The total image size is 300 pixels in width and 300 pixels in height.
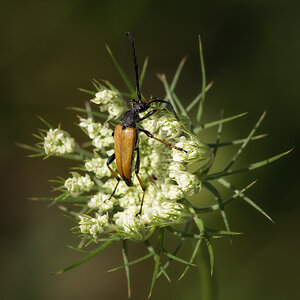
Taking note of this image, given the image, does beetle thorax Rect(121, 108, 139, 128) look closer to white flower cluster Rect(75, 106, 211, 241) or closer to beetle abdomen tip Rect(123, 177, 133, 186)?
white flower cluster Rect(75, 106, 211, 241)

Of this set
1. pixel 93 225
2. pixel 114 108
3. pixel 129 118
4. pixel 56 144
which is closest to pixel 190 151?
pixel 129 118

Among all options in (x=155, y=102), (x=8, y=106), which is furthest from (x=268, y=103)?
(x=8, y=106)

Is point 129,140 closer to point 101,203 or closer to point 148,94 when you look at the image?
point 101,203

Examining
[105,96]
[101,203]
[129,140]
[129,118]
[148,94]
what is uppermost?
[148,94]

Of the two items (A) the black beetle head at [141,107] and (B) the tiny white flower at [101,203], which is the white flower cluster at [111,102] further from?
(B) the tiny white flower at [101,203]

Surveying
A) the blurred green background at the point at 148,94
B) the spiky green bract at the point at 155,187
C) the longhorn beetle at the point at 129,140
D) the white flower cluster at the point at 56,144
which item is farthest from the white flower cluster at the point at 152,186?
the blurred green background at the point at 148,94

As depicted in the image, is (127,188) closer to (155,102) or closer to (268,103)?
(155,102)
